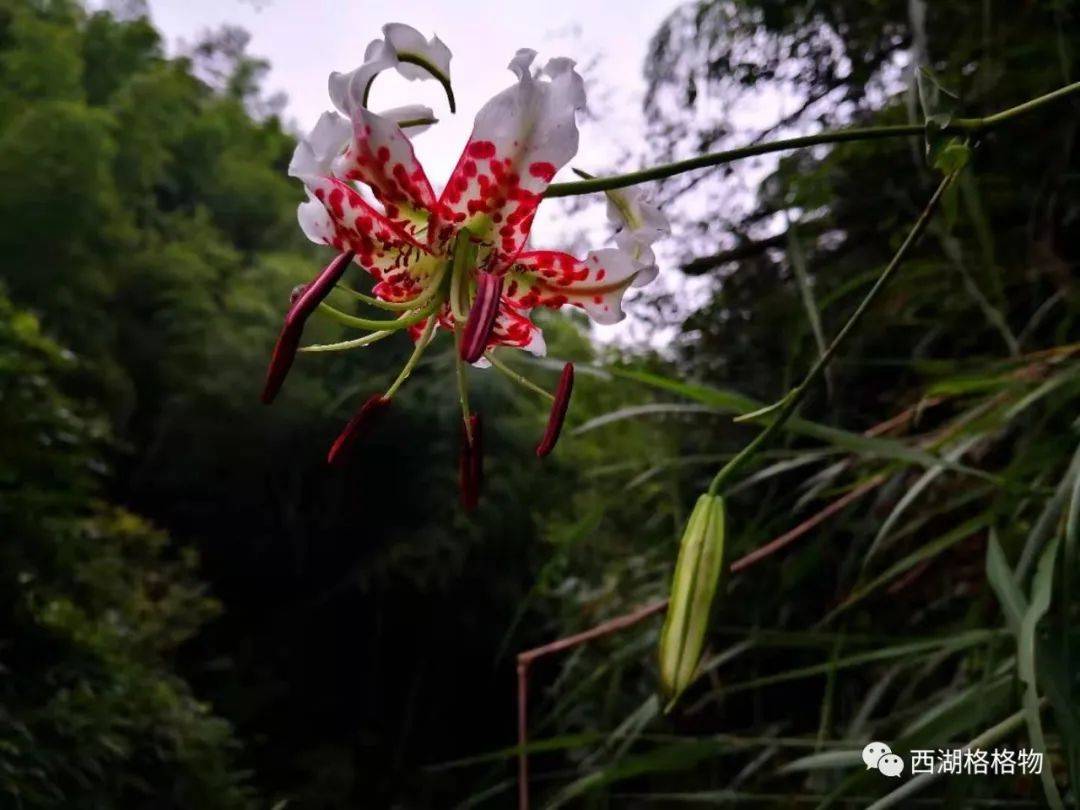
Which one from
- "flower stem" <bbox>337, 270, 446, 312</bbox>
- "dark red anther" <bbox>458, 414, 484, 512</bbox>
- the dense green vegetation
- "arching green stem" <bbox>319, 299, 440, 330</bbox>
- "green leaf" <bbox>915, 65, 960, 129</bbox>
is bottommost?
"dark red anther" <bbox>458, 414, 484, 512</bbox>

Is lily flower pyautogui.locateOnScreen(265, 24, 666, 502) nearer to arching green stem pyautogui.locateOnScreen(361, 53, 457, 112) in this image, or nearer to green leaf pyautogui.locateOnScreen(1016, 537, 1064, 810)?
arching green stem pyautogui.locateOnScreen(361, 53, 457, 112)

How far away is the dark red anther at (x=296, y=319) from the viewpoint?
268 mm

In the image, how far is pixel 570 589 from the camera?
1362 mm

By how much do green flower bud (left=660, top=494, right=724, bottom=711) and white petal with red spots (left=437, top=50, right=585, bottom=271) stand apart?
0.33ft

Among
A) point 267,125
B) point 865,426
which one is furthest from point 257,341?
point 865,426

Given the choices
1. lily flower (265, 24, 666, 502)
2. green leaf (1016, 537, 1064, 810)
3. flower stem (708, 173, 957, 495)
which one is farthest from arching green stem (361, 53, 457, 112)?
green leaf (1016, 537, 1064, 810)

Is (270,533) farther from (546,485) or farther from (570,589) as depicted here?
(570,589)

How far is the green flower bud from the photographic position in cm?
25

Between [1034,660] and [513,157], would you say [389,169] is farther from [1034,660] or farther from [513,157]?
[1034,660]

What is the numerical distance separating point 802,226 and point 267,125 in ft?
12.7

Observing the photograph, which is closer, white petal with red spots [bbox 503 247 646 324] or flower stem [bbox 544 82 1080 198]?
flower stem [bbox 544 82 1080 198]

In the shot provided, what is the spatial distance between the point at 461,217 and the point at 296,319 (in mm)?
71

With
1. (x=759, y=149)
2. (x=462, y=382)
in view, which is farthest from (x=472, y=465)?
(x=759, y=149)

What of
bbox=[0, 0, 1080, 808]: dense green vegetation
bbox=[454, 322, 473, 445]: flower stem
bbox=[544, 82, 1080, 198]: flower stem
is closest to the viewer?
bbox=[544, 82, 1080, 198]: flower stem
